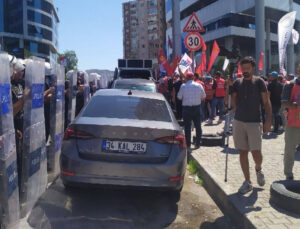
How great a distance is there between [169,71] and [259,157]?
575 inches

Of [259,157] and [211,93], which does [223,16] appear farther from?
[259,157]

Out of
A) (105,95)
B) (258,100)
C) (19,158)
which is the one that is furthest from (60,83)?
(258,100)

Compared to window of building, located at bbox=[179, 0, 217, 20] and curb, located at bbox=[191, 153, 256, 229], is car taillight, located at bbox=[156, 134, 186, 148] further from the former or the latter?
window of building, located at bbox=[179, 0, 217, 20]

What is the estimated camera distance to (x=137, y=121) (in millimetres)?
4676

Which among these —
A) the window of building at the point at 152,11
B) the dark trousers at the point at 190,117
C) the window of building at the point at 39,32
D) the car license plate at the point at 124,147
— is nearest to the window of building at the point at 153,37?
the window of building at the point at 152,11

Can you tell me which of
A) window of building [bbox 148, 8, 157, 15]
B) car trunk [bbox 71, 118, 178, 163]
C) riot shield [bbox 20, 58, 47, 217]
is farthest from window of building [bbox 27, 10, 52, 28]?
car trunk [bbox 71, 118, 178, 163]

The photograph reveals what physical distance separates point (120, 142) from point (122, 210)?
93 cm

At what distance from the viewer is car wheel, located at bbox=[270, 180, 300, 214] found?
4145mm

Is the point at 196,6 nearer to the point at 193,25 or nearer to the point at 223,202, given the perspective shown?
the point at 193,25

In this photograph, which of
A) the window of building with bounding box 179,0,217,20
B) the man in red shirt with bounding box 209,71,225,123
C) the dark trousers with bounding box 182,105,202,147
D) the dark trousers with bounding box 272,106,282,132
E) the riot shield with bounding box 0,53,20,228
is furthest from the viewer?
→ the window of building with bounding box 179,0,217,20

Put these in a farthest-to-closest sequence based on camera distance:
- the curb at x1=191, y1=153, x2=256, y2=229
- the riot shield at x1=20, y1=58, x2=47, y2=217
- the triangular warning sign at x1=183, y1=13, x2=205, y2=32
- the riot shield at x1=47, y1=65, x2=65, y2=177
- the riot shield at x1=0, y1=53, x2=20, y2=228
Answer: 1. the triangular warning sign at x1=183, y1=13, x2=205, y2=32
2. the riot shield at x1=47, y1=65, x2=65, y2=177
3. the riot shield at x1=20, y1=58, x2=47, y2=217
4. the curb at x1=191, y1=153, x2=256, y2=229
5. the riot shield at x1=0, y1=53, x2=20, y2=228

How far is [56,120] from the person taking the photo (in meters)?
6.07

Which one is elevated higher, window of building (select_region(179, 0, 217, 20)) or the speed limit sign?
window of building (select_region(179, 0, 217, 20))

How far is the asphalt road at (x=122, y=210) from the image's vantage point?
13.7ft
